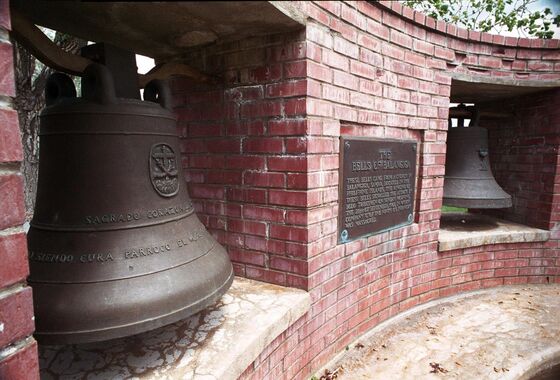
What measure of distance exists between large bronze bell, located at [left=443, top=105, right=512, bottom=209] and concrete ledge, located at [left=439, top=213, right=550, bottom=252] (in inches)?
10.9

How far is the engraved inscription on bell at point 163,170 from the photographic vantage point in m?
1.24

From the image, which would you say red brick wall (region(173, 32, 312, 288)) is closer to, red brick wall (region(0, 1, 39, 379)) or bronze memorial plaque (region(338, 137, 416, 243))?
bronze memorial plaque (region(338, 137, 416, 243))

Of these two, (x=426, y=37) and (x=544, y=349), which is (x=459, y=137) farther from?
(x=544, y=349)

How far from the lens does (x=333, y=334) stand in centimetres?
217

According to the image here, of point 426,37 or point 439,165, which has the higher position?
point 426,37

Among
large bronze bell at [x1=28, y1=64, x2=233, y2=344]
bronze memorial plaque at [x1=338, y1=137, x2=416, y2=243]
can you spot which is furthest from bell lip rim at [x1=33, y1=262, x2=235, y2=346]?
bronze memorial plaque at [x1=338, y1=137, x2=416, y2=243]

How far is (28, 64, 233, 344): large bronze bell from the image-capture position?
3.42ft

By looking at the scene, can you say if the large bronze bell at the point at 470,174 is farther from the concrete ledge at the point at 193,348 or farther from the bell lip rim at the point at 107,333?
the bell lip rim at the point at 107,333

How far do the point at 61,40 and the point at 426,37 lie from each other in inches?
193

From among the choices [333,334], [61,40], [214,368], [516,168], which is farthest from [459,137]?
[61,40]

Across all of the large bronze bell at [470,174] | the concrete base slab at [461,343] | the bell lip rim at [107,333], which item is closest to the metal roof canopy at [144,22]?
the bell lip rim at [107,333]

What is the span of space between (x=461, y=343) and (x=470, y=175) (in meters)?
1.68

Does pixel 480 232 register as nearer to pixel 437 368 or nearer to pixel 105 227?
pixel 437 368

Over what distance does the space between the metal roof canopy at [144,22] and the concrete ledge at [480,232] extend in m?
2.36
